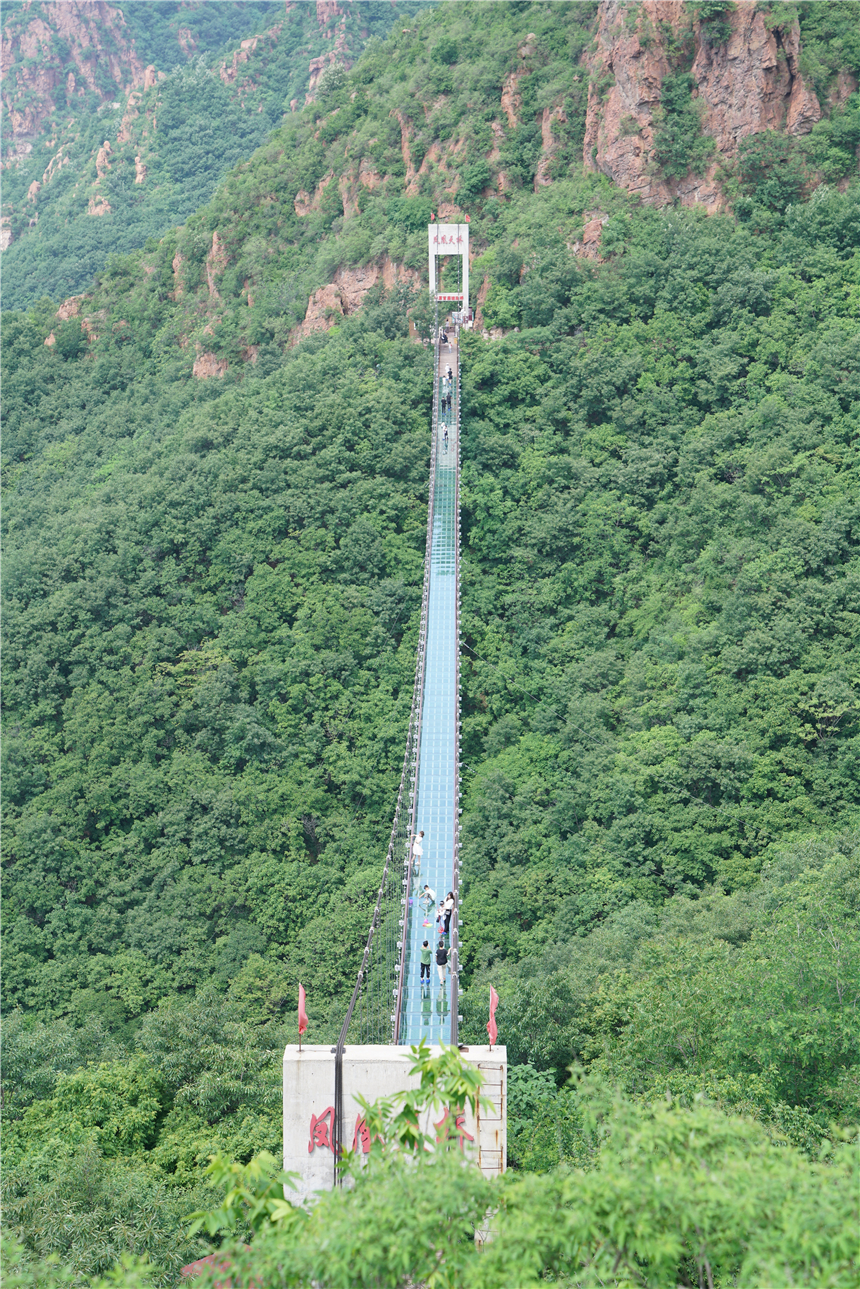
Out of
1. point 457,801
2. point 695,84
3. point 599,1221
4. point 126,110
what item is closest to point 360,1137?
point 599,1221

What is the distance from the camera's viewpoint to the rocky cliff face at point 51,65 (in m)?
74.0

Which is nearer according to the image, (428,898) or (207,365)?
(428,898)

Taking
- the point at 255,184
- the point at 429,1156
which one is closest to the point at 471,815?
the point at 429,1156

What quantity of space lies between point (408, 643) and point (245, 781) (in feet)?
15.2

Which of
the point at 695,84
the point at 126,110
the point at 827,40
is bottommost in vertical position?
the point at 695,84

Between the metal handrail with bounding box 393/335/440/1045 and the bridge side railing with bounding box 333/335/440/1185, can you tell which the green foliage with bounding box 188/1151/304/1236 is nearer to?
the bridge side railing with bounding box 333/335/440/1185

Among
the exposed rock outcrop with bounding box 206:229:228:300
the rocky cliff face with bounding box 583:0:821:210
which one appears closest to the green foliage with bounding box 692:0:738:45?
the rocky cliff face with bounding box 583:0:821:210

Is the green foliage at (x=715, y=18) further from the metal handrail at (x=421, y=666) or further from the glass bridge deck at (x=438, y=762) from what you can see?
the glass bridge deck at (x=438, y=762)

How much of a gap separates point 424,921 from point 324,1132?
6.15 m

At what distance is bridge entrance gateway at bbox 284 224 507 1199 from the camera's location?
9969 mm

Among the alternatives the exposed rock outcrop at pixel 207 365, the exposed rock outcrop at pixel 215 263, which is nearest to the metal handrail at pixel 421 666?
the exposed rock outcrop at pixel 207 365

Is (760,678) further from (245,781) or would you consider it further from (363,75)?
(363,75)

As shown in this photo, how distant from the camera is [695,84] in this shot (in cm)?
3050

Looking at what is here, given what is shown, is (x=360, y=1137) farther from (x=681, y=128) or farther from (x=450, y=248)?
(x=681, y=128)
